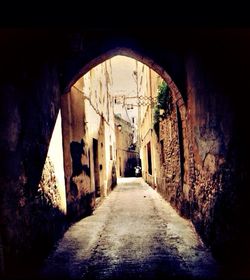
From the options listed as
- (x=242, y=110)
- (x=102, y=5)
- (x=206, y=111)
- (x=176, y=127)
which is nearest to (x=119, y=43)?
(x=176, y=127)

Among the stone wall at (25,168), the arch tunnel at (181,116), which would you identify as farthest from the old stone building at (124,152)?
→ the stone wall at (25,168)

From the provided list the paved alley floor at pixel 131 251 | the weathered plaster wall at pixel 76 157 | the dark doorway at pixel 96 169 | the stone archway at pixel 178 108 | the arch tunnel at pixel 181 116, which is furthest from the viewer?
the dark doorway at pixel 96 169

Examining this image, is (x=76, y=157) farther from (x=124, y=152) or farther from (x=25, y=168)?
(x=124, y=152)

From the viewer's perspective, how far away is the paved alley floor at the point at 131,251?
10.7 ft

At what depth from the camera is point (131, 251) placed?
13.2 ft

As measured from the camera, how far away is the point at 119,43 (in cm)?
568

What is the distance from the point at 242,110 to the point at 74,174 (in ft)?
13.9

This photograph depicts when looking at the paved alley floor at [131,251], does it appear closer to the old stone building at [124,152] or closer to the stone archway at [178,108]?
the stone archway at [178,108]

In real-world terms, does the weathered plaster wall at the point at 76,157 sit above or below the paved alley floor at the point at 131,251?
above

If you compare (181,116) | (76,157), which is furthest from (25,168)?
(181,116)

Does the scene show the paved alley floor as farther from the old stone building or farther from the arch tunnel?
the old stone building

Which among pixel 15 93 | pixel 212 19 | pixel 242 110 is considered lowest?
pixel 242 110

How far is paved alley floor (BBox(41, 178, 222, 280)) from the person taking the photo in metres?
3.26

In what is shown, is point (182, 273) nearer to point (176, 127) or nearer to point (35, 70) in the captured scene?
point (35, 70)
